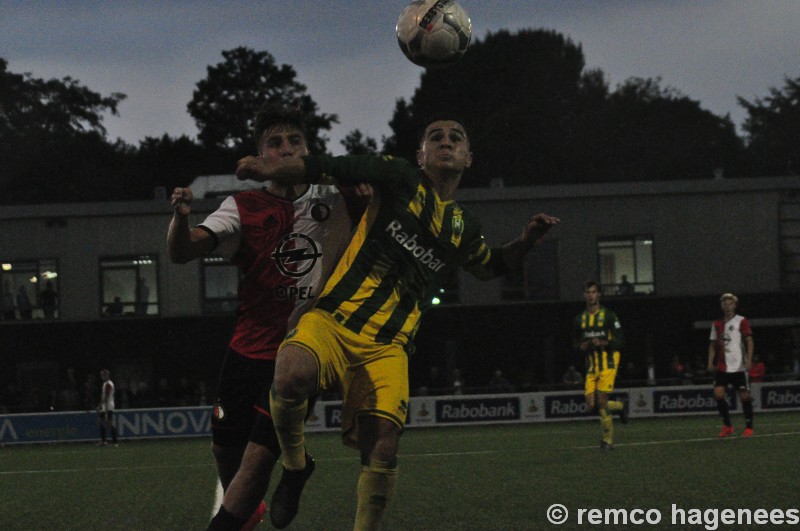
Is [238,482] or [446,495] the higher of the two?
[238,482]

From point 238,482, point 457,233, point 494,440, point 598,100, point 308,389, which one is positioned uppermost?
point 598,100

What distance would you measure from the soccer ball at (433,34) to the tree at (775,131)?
63.6 meters

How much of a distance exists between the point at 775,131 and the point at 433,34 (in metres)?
67.1

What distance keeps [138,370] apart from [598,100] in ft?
136

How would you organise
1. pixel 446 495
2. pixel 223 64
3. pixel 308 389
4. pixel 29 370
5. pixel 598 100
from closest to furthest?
pixel 308 389, pixel 446 495, pixel 29 370, pixel 598 100, pixel 223 64

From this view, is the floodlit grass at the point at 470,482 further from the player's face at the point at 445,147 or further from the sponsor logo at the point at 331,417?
the sponsor logo at the point at 331,417

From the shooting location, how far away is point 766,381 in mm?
31672

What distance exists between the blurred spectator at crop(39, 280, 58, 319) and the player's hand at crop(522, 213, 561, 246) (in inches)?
1303

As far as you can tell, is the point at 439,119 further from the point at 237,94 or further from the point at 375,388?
the point at 237,94

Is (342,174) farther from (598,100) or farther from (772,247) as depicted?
(598,100)

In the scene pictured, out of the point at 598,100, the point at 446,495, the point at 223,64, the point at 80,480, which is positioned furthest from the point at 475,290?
the point at 223,64

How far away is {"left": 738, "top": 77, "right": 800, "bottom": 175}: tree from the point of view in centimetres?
6881

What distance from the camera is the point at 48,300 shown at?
38031 mm

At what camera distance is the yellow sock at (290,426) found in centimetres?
624
